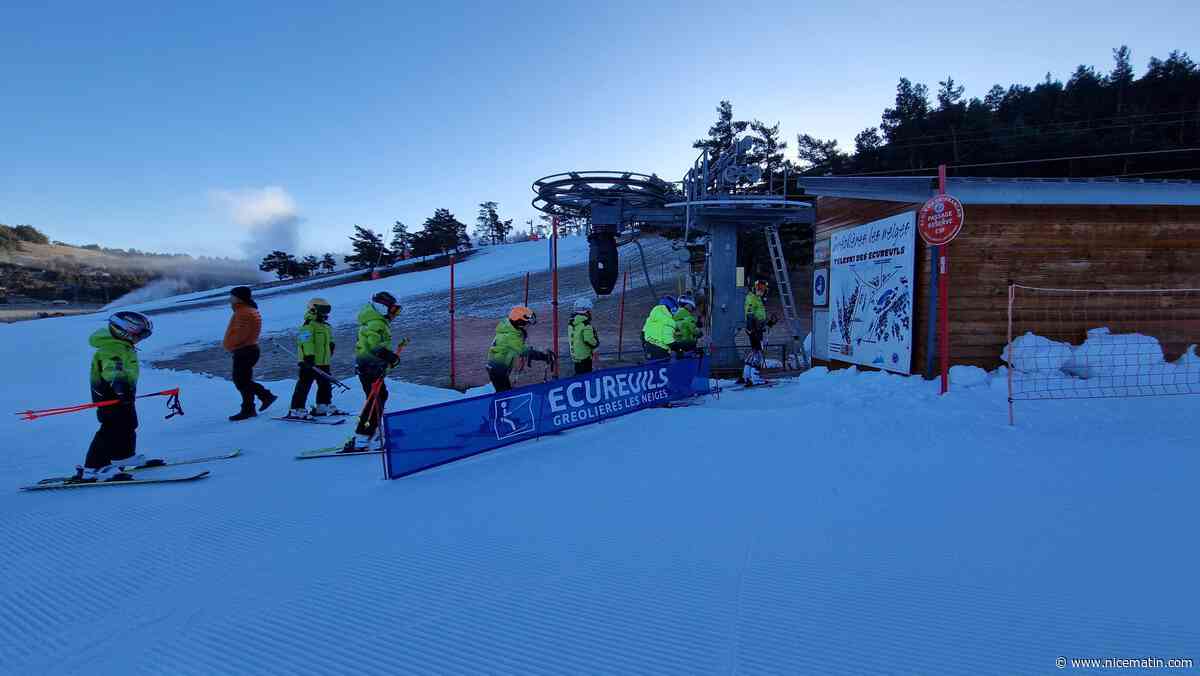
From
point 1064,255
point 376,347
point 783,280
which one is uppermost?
point 1064,255

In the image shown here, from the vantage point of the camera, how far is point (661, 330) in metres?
8.57

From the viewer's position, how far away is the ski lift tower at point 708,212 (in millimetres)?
10812

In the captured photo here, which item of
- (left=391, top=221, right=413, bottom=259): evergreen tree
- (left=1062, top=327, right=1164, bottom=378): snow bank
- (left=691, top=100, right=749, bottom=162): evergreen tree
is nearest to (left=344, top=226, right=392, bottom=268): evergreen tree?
(left=391, top=221, right=413, bottom=259): evergreen tree

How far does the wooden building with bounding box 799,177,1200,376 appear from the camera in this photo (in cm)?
821

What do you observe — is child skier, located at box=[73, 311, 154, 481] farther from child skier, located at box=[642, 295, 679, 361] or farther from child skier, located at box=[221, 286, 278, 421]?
child skier, located at box=[642, 295, 679, 361]

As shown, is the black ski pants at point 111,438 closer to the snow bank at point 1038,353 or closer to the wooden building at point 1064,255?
the wooden building at point 1064,255

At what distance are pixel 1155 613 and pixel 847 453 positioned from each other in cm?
266

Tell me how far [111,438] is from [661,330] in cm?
682

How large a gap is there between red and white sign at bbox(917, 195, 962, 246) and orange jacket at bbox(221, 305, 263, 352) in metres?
9.83

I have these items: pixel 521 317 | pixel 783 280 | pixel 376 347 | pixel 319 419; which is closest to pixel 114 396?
pixel 376 347

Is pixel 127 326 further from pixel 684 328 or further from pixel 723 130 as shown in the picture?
pixel 723 130

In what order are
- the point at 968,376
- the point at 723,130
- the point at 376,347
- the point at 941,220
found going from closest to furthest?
the point at 376,347, the point at 941,220, the point at 968,376, the point at 723,130

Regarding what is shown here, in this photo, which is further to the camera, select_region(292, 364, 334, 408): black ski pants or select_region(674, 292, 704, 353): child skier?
select_region(674, 292, 704, 353): child skier

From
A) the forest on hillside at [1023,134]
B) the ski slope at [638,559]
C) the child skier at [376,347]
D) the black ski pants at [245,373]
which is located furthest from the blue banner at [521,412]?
the forest on hillside at [1023,134]
